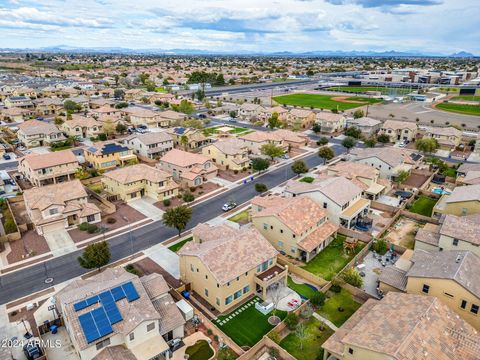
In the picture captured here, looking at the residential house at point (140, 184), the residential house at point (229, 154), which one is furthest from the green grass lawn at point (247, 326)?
the residential house at point (229, 154)

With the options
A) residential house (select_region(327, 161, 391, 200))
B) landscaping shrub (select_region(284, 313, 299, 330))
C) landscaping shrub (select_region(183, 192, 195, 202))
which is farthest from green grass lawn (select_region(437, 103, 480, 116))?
landscaping shrub (select_region(284, 313, 299, 330))

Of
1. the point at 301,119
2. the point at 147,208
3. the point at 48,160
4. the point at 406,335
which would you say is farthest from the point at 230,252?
the point at 301,119

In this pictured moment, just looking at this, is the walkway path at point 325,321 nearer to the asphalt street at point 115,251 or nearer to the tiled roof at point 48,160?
the asphalt street at point 115,251

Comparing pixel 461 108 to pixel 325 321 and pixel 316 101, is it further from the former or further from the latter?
pixel 325 321

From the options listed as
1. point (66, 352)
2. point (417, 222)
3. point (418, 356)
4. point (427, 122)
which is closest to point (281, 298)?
point (418, 356)

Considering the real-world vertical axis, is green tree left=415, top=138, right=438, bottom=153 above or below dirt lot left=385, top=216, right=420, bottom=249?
above

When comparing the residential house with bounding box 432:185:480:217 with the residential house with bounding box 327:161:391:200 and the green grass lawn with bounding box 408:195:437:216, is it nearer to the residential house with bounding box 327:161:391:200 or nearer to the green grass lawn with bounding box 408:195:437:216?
the green grass lawn with bounding box 408:195:437:216

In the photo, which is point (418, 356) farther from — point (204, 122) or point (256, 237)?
point (204, 122)

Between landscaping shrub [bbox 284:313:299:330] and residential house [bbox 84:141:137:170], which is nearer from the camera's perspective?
landscaping shrub [bbox 284:313:299:330]
